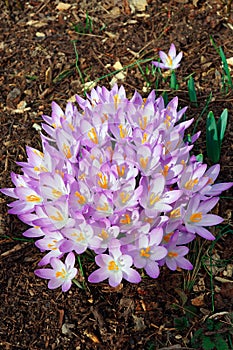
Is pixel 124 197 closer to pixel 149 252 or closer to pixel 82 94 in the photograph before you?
pixel 149 252

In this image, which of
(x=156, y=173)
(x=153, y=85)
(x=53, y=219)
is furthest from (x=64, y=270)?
(x=153, y=85)

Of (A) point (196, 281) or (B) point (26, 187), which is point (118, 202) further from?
(A) point (196, 281)

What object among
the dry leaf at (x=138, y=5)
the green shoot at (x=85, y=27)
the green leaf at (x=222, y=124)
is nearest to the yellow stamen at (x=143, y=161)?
the green leaf at (x=222, y=124)

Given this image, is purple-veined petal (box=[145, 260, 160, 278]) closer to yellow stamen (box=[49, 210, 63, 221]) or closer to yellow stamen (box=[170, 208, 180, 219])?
yellow stamen (box=[170, 208, 180, 219])

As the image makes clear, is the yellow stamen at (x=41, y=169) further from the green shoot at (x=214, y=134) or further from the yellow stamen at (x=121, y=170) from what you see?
the green shoot at (x=214, y=134)

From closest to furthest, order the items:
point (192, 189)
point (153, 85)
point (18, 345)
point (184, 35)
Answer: point (192, 189) → point (18, 345) → point (153, 85) → point (184, 35)

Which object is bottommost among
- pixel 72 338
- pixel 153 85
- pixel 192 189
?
pixel 72 338

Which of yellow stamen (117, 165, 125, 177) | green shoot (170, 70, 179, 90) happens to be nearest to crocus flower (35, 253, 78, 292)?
yellow stamen (117, 165, 125, 177)
